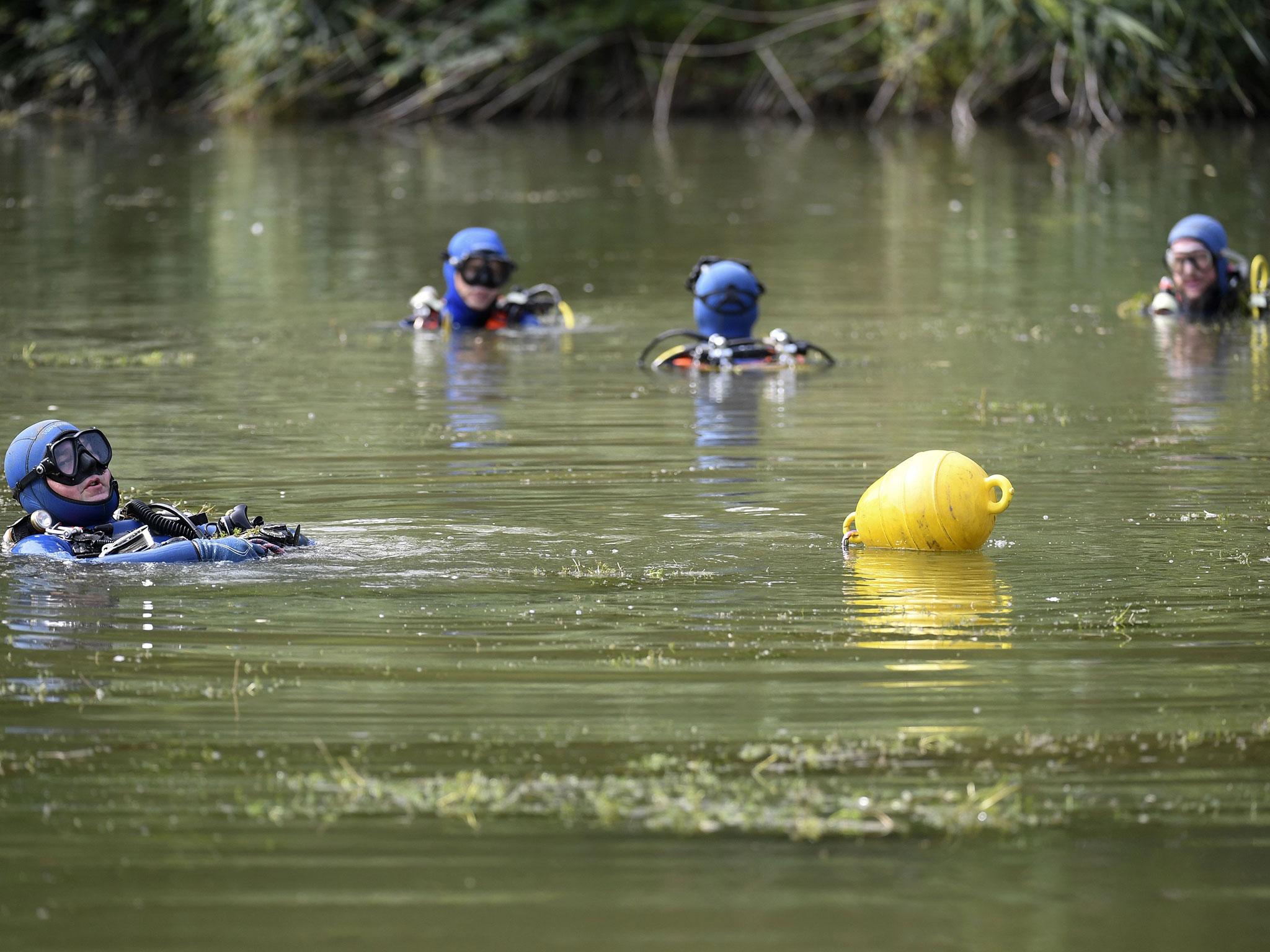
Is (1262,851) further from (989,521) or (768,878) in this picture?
(989,521)

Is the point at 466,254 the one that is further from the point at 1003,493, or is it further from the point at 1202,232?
the point at 1003,493

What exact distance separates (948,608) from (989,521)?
4.03 ft

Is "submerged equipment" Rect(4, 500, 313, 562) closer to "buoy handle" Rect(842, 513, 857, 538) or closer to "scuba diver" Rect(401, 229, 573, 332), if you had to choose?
"buoy handle" Rect(842, 513, 857, 538)

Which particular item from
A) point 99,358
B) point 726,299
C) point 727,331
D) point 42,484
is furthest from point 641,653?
point 99,358

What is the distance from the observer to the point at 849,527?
11164mm

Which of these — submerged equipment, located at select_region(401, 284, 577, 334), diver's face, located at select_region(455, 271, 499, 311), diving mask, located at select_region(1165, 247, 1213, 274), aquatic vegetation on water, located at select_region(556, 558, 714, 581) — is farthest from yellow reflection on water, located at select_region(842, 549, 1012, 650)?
diving mask, located at select_region(1165, 247, 1213, 274)

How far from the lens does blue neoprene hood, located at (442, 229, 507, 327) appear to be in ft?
64.9

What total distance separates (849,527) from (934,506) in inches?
28.4

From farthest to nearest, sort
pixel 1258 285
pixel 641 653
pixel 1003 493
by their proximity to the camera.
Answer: pixel 1258 285
pixel 1003 493
pixel 641 653

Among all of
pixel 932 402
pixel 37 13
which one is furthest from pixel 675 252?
pixel 37 13

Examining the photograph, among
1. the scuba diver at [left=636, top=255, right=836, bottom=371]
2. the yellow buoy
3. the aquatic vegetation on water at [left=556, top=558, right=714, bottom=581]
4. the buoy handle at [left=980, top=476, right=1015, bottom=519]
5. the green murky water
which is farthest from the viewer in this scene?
the scuba diver at [left=636, top=255, right=836, bottom=371]

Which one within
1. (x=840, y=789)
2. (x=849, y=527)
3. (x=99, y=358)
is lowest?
(x=840, y=789)

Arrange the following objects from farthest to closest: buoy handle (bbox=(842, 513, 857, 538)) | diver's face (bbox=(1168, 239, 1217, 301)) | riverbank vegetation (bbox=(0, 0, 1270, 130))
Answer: riverbank vegetation (bbox=(0, 0, 1270, 130))
diver's face (bbox=(1168, 239, 1217, 301))
buoy handle (bbox=(842, 513, 857, 538))

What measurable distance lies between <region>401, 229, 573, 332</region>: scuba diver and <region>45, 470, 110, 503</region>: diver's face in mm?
9283
